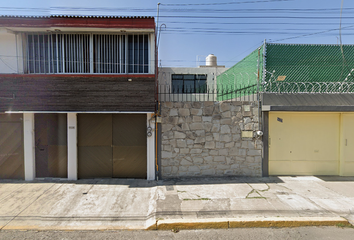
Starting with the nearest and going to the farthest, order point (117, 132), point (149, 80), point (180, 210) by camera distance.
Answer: point (180, 210)
point (149, 80)
point (117, 132)

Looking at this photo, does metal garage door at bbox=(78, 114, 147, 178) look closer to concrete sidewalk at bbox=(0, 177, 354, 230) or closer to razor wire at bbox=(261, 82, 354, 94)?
concrete sidewalk at bbox=(0, 177, 354, 230)

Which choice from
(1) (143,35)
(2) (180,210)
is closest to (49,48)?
(1) (143,35)

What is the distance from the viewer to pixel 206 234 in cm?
349

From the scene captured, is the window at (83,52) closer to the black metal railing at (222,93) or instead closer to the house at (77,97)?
the house at (77,97)

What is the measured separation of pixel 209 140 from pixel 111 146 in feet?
10.7

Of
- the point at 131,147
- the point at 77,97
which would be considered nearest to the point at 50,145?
the point at 77,97

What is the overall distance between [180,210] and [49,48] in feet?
20.7

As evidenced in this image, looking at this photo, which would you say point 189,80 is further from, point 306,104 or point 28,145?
point 28,145

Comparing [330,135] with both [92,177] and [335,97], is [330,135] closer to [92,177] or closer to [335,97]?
[335,97]

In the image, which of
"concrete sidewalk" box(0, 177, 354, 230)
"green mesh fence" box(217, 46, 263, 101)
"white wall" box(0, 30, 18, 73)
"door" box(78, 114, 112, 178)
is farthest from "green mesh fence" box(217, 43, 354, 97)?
"white wall" box(0, 30, 18, 73)

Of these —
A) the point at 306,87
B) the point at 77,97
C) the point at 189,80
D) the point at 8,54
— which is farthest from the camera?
the point at 189,80

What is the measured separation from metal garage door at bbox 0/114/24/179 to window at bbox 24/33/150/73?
174cm

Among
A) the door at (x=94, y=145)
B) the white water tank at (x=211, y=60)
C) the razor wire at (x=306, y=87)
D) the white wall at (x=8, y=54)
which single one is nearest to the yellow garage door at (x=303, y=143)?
the razor wire at (x=306, y=87)

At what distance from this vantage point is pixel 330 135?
631 cm
